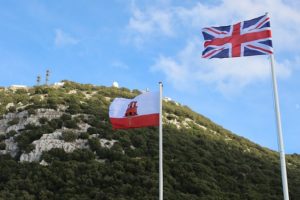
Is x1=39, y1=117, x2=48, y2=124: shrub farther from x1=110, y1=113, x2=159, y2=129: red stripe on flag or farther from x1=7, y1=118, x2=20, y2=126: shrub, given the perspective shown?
x1=110, y1=113, x2=159, y2=129: red stripe on flag

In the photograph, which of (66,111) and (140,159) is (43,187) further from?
(66,111)

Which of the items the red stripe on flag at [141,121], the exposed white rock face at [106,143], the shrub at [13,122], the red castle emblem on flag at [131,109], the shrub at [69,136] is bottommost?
the red stripe on flag at [141,121]

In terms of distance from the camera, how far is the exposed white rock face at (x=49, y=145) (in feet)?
105

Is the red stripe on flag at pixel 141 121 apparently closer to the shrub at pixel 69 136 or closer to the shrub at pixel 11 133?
the shrub at pixel 69 136

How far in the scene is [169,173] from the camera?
31500mm

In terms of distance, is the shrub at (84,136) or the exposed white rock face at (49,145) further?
the shrub at (84,136)

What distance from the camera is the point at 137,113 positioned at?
19344 mm

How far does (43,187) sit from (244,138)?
2482 cm

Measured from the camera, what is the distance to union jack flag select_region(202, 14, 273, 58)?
17.0 metres

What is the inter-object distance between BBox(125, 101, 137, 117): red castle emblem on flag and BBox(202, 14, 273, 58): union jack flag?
3247mm

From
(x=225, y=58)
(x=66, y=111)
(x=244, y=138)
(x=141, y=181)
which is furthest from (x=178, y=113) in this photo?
(x=225, y=58)

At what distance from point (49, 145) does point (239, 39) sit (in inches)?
738

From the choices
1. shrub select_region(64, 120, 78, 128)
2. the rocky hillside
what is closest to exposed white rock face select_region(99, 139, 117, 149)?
the rocky hillside

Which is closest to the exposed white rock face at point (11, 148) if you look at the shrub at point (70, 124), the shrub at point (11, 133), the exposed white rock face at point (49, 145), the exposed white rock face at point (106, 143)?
the shrub at point (11, 133)
